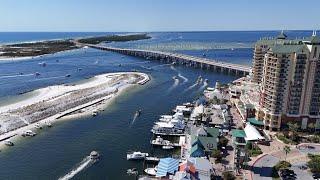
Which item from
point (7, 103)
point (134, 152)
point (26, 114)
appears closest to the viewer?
point (134, 152)

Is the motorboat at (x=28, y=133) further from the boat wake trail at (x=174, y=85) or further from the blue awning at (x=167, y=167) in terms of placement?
the boat wake trail at (x=174, y=85)

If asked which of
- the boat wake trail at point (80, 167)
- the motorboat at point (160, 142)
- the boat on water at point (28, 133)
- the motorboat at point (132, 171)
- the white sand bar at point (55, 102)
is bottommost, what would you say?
the motorboat at point (132, 171)

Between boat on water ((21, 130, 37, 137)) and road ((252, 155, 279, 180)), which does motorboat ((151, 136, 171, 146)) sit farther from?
boat on water ((21, 130, 37, 137))

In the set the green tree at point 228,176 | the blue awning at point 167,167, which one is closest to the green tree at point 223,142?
the green tree at point 228,176

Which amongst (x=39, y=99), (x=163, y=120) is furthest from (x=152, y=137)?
(x=39, y=99)

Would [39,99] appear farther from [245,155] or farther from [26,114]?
[245,155]

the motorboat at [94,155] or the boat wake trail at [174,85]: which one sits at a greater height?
the boat wake trail at [174,85]

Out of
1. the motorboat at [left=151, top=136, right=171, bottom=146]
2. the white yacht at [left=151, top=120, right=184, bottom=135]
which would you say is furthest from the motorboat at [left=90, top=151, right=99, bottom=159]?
the white yacht at [left=151, top=120, right=184, bottom=135]
